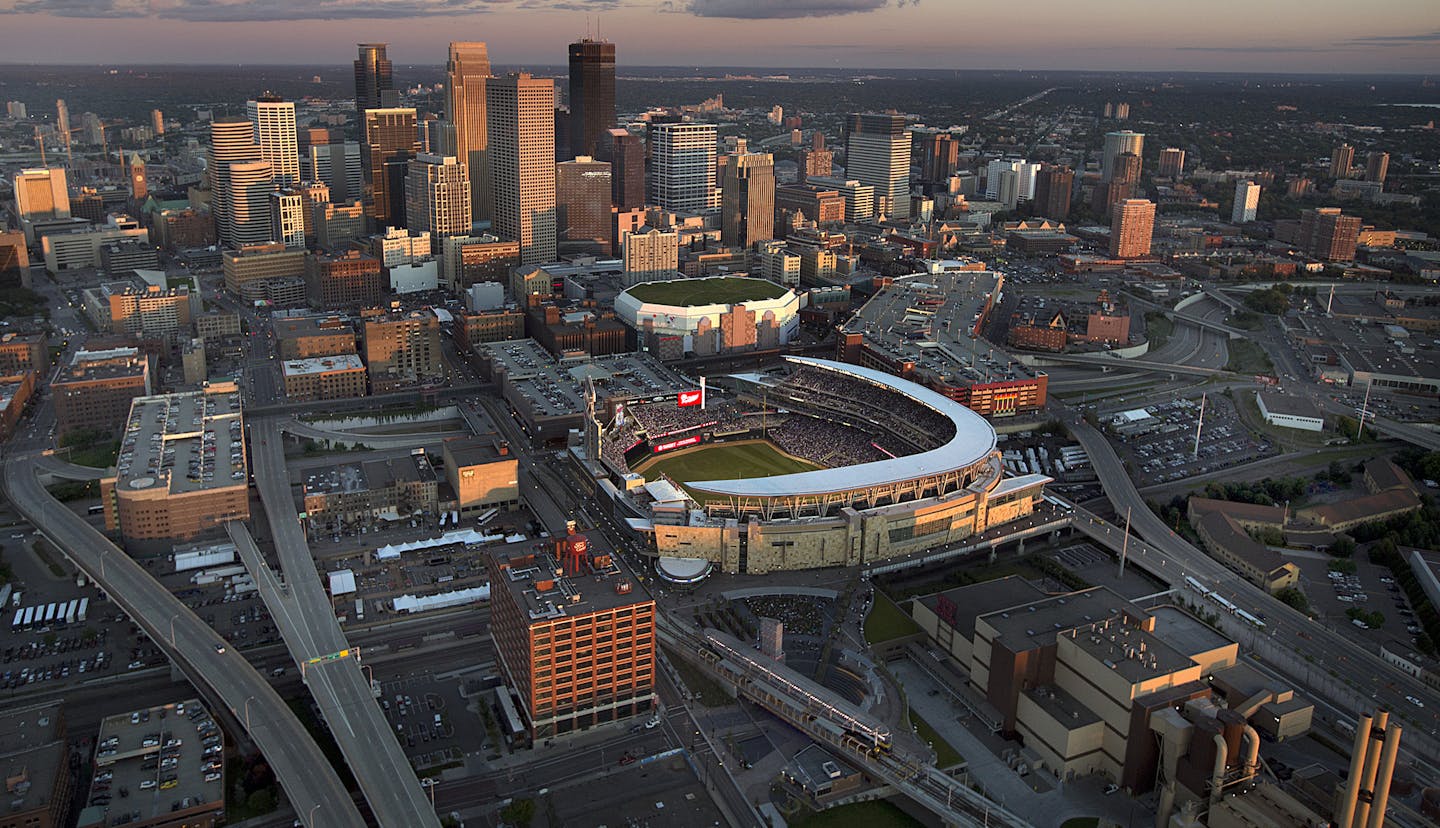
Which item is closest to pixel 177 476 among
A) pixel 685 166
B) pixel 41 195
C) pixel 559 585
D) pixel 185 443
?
pixel 185 443

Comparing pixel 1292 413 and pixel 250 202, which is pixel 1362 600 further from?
pixel 250 202

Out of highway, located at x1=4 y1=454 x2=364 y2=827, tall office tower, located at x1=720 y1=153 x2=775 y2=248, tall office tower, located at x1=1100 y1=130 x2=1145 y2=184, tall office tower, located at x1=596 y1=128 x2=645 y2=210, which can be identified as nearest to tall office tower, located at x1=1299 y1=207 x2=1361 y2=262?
tall office tower, located at x1=1100 y1=130 x2=1145 y2=184

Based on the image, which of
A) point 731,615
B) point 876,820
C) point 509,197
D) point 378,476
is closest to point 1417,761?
point 876,820

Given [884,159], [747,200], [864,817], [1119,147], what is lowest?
[864,817]

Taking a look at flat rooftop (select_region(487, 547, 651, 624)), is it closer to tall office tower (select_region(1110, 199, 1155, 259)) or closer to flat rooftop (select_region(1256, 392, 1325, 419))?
flat rooftop (select_region(1256, 392, 1325, 419))

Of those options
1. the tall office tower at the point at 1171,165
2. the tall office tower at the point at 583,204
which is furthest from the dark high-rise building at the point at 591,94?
the tall office tower at the point at 1171,165

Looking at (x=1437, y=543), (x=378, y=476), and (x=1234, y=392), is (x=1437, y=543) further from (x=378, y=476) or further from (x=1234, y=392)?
(x=378, y=476)

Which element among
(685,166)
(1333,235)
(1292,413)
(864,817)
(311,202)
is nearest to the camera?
(864,817)
